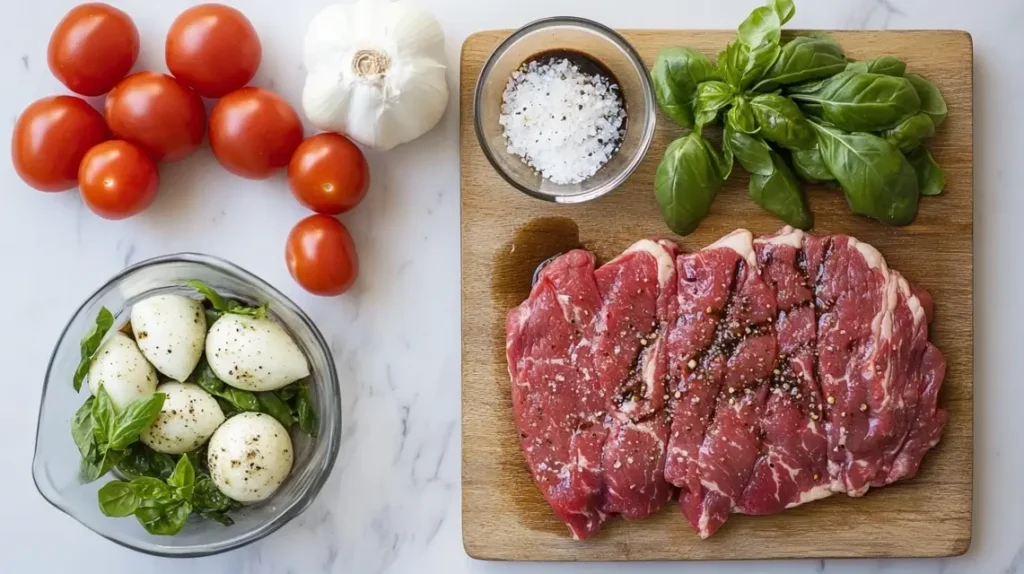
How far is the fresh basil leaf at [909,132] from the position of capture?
2.00m

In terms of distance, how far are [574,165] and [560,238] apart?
0.60 ft

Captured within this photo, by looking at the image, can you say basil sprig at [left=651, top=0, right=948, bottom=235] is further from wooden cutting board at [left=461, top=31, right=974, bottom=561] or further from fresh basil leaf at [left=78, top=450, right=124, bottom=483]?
fresh basil leaf at [left=78, top=450, right=124, bottom=483]

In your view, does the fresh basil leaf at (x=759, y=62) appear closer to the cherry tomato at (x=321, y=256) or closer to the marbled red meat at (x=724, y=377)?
the marbled red meat at (x=724, y=377)

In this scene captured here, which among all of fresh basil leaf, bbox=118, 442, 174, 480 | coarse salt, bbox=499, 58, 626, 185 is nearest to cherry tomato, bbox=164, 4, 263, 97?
coarse salt, bbox=499, 58, 626, 185

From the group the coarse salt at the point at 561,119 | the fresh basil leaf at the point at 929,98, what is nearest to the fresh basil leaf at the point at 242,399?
the coarse salt at the point at 561,119

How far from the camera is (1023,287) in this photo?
2.25 m

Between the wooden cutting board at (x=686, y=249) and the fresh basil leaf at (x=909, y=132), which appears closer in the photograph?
the fresh basil leaf at (x=909, y=132)

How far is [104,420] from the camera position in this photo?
1.94 metres

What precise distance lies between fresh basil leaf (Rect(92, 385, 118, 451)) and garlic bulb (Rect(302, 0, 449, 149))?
0.75m

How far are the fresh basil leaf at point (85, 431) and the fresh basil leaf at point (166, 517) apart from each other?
0.53 feet

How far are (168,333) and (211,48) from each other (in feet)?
2.09

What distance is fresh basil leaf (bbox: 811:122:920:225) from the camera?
198 cm

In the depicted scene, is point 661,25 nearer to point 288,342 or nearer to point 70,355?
point 288,342

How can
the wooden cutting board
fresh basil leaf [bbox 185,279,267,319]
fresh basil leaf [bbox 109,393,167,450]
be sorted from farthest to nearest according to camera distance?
the wooden cutting board, fresh basil leaf [bbox 185,279,267,319], fresh basil leaf [bbox 109,393,167,450]
